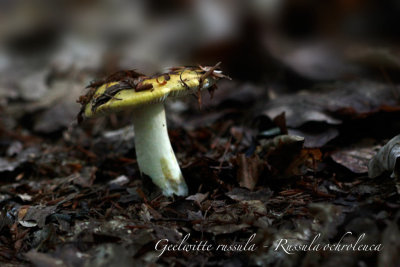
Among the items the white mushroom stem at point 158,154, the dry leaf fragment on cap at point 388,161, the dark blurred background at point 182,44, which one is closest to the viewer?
the dry leaf fragment on cap at point 388,161

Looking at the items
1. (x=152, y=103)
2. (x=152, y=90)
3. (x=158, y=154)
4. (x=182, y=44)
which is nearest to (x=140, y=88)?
(x=152, y=90)

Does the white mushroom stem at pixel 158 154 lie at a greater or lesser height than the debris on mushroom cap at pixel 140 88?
lesser

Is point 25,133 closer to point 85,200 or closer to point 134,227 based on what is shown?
point 85,200

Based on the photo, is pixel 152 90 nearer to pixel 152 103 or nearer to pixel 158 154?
pixel 152 103

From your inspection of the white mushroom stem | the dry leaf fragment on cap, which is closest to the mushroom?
the white mushroom stem

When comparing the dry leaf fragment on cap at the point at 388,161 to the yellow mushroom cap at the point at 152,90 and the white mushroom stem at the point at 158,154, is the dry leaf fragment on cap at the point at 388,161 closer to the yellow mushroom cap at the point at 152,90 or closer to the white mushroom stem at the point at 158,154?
the yellow mushroom cap at the point at 152,90

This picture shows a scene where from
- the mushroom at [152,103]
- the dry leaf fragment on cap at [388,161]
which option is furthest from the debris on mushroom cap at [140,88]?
the dry leaf fragment on cap at [388,161]

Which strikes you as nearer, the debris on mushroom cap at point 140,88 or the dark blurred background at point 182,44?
the debris on mushroom cap at point 140,88

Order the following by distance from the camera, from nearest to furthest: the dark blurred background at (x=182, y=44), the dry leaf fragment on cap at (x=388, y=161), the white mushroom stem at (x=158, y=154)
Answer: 1. the dry leaf fragment on cap at (x=388, y=161)
2. the white mushroom stem at (x=158, y=154)
3. the dark blurred background at (x=182, y=44)
